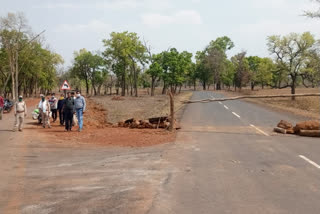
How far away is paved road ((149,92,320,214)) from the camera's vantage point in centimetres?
561

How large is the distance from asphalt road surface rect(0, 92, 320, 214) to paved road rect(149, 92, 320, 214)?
0.02m

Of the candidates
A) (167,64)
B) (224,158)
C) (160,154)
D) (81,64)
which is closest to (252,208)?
(224,158)

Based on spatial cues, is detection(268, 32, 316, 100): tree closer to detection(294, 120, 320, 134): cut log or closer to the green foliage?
the green foliage

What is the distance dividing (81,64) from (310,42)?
48626 mm

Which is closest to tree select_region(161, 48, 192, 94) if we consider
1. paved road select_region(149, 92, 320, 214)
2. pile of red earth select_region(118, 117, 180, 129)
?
pile of red earth select_region(118, 117, 180, 129)

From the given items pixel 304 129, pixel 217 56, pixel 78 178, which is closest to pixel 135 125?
pixel 304 129

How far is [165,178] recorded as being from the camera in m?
7.29

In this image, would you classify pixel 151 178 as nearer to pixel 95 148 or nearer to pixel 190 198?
pixel 190 198

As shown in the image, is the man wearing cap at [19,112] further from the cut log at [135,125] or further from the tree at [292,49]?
the tree at [292,49]

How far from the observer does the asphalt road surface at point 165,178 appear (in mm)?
5574

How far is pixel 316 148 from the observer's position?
1138cm

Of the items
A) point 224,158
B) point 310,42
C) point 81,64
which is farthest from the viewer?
point 81,64

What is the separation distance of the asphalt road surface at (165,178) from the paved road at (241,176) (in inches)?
0.6

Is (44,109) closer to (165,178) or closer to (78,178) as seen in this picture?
(78,178)
